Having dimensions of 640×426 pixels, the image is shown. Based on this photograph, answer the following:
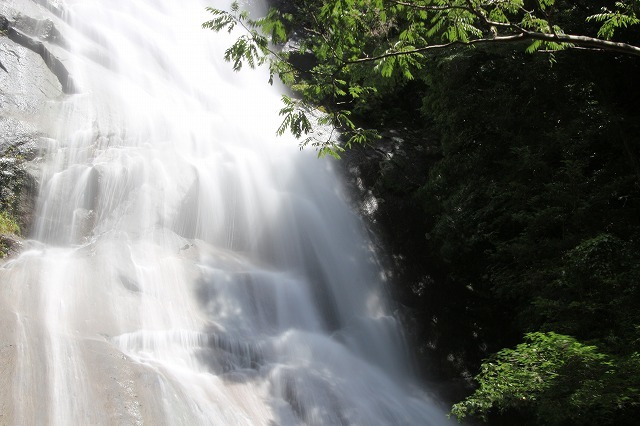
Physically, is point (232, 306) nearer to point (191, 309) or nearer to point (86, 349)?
point (191, 309)

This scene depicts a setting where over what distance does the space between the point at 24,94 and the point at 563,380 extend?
10830mm

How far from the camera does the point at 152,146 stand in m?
11.2

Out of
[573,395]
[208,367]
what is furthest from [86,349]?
[573,395]

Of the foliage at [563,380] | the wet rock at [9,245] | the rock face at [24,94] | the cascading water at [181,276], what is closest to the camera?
the foliage at [563,380]

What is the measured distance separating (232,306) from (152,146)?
15.8 feet

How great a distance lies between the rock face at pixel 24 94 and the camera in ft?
27.7

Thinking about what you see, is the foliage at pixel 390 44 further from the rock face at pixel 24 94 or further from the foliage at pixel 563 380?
the rock face at pixel 24 94

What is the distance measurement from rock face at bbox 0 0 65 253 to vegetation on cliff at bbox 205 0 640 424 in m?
4.72

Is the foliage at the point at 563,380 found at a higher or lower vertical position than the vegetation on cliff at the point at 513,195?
lower

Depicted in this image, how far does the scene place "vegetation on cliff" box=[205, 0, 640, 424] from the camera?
4.99m

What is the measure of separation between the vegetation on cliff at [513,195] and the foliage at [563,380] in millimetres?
20

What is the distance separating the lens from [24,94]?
33.7ft

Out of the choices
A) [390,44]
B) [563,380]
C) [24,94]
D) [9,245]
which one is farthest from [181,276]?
[563,380]

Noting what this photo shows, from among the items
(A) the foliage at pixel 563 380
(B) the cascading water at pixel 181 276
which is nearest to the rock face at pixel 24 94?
(B) the cascading water at pixel 181 276
